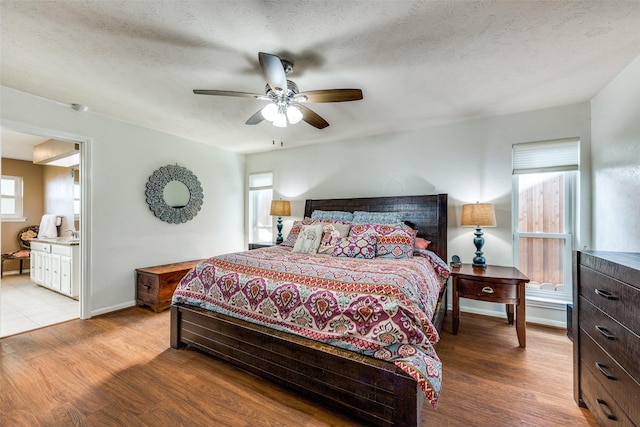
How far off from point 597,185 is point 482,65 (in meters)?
1.76

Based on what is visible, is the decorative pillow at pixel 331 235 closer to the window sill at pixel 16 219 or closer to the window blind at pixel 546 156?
the window blind at pixel 546 156

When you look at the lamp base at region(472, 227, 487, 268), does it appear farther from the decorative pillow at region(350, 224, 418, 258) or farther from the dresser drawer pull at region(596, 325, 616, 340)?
the dresser drawer pull at region(596, 325, 616, 340)

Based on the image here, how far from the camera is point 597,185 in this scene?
2609 millimetres

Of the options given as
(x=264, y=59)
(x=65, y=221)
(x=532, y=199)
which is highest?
(x=264, y=59)

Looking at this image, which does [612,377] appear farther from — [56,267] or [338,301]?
[56,267]

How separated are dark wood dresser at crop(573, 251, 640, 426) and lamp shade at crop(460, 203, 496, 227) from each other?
3.70 feet

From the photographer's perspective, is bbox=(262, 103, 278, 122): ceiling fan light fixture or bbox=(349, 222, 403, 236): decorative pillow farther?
bbox=(349, 222, 403, 236): decorative pillow

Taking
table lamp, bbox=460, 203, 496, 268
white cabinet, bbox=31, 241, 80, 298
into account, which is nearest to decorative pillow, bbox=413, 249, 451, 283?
table lamp, bbox=460, 203, 496, 268

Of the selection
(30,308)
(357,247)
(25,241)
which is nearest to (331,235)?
(357,247)

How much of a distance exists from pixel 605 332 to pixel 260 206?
15.7 ft

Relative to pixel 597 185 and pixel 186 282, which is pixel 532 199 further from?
pixel 186 282

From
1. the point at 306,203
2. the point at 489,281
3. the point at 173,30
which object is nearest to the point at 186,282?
the point at 173,30

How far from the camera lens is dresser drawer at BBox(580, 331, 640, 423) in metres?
1.21

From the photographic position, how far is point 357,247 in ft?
9.34
